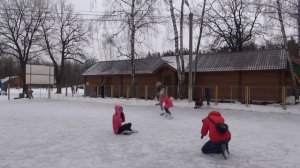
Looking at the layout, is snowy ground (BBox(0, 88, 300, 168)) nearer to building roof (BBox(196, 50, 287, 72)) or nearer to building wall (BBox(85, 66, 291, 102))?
building wall (BBox(85, 66, 291, 102))

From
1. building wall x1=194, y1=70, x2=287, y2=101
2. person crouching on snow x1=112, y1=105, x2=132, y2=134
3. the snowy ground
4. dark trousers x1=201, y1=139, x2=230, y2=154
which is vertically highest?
building wall x1=194, y1=70, x2=287, y2=101

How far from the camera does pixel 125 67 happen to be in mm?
36000

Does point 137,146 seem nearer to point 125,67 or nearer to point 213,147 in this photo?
point 213,147

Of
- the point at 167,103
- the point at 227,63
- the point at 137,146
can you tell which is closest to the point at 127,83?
the point at 227,63

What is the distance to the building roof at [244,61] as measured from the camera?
25.9 metres

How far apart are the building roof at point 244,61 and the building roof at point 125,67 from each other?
3.88 m

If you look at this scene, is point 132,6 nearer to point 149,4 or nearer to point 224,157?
point 149,4

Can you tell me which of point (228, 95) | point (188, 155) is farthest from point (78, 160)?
point (228, 95)

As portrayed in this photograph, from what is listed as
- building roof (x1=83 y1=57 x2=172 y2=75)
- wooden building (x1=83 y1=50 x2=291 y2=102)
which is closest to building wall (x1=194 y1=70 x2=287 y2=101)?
wooden building (x1=83 y1=50 x2=291 y2=102)

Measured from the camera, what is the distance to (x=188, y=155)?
8367 mm

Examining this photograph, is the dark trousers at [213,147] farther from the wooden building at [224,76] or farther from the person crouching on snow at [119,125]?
the wooden building at [224,76]

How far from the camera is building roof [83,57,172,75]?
33.0 meters

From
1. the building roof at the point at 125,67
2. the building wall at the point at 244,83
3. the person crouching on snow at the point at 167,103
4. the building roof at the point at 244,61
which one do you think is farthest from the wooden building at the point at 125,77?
the person crouching on snow at the point at 167,103

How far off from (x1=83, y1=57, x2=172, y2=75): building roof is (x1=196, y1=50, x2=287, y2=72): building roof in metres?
3.88
